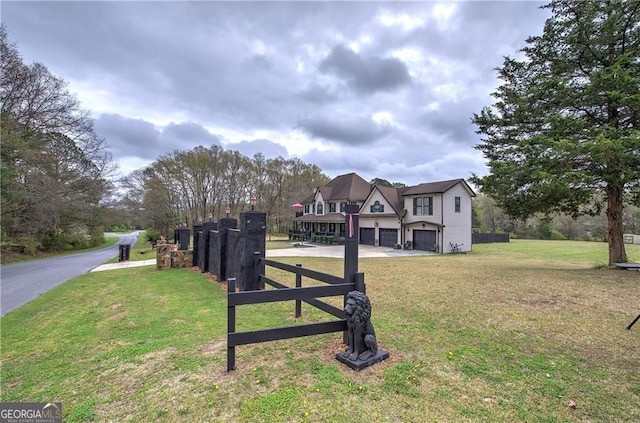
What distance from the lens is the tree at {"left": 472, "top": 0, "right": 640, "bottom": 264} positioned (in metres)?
9.24

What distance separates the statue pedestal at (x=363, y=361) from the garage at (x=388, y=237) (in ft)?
73.2

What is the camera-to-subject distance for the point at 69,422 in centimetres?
267

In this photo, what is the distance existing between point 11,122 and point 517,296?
77.4ft

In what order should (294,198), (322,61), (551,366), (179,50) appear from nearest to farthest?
1. (551,366)
2. (179,50)
3. (322,61)
4. (294,198)

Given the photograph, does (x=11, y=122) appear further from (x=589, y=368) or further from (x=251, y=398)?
(x=589, y=368)

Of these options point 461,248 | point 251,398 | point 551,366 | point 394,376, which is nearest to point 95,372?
point 251,398

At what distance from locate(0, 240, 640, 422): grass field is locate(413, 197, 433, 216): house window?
16.3 meters

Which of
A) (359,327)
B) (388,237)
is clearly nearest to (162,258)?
(359,327)

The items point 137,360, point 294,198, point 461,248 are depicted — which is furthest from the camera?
point 294,198

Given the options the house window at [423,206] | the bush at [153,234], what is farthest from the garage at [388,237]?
the bush at [153,234]

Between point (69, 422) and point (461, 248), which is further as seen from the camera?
point (461, 248)

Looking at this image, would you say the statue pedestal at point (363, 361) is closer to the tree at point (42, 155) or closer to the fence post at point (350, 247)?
the fence post at point (350, 247)

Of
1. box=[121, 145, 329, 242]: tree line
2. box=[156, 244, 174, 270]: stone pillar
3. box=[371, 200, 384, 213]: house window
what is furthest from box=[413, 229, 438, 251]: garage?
box=[156, 244, 174, 270]: stone pillar

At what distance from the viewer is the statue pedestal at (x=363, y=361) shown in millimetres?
3548
